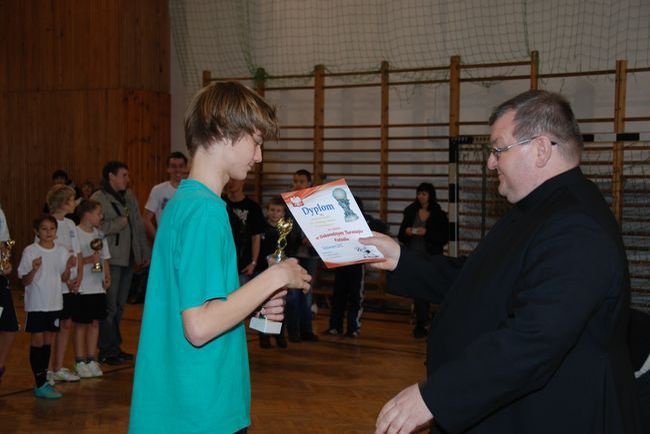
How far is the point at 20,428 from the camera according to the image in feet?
14.8

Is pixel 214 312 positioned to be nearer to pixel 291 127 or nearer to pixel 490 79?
pixel 490 79

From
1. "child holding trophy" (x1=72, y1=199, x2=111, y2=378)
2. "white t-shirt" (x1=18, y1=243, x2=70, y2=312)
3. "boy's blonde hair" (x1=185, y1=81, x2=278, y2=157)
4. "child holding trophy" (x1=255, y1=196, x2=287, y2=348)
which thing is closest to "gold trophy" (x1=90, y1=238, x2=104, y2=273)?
"child holding trophy" (x1=72, y1=199, x2=111, y2=378)

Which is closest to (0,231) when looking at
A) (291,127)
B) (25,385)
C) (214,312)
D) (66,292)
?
(66,292)

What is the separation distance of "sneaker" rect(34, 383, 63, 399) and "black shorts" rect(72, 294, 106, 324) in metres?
0.60

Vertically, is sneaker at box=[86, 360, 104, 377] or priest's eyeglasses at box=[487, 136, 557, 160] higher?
priest's eyeglasses at box=[487, 136, 557, 160]

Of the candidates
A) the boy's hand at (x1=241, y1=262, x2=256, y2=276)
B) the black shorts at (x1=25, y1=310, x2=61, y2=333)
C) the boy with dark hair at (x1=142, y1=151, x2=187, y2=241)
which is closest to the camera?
the black shorts at (x1=25, y1=310, x2=61, y2=333)

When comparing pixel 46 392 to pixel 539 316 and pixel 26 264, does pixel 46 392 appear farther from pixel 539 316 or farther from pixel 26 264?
pixel 539 316

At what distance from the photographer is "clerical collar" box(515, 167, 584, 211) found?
197 cm

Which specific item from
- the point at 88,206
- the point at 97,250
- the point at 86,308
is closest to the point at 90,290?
the point at 86,308

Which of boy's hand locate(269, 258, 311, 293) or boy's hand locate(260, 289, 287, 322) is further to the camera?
boy's hand locate(260, 289, 287, 322)

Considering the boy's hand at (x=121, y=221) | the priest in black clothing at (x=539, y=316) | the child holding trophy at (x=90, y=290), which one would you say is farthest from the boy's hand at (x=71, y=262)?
the priest in black clothing at (x=539, y=316)

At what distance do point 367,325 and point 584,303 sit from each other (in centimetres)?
670

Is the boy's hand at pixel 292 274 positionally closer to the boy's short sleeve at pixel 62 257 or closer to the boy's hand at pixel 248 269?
the boy's short sleeve at pixel 62 257

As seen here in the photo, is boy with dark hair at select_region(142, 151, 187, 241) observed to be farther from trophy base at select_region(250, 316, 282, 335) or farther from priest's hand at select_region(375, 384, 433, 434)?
priest's hand at select_region(375, 384, 433, 434)
